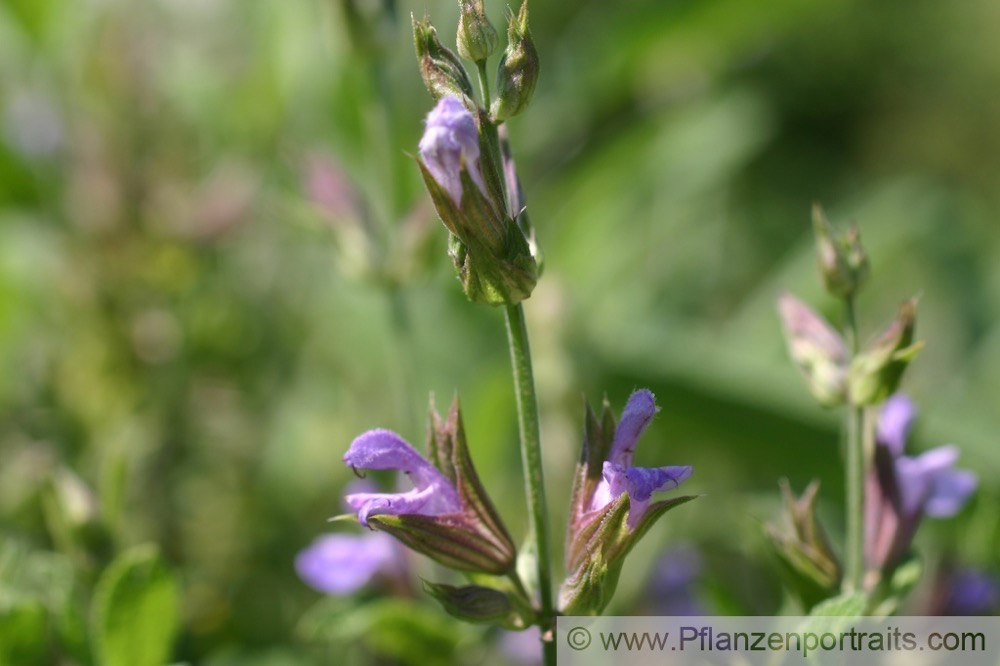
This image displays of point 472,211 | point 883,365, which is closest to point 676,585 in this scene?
point 883,365

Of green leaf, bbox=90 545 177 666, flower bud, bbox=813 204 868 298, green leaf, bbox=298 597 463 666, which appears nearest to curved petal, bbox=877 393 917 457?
flower bud, bbox=813 204 868 298

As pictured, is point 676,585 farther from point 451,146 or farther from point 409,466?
point 451,146

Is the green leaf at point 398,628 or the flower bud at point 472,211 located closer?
the flower bud at point 472,211

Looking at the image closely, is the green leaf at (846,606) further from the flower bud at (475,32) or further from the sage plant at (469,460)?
the flower bud at (475,32)

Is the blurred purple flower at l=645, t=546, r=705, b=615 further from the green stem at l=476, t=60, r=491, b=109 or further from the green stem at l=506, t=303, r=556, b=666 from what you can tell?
the green stem at l=476, t=60, r=491, b=109

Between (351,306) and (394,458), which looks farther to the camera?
(351,306)

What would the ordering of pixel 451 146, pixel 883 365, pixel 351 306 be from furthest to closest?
pixel 351 306 → pixel 883 365 → pixel 451 146

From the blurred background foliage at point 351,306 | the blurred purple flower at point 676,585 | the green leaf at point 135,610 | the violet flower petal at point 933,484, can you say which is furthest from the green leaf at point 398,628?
the violet flower petal at point 933,484
